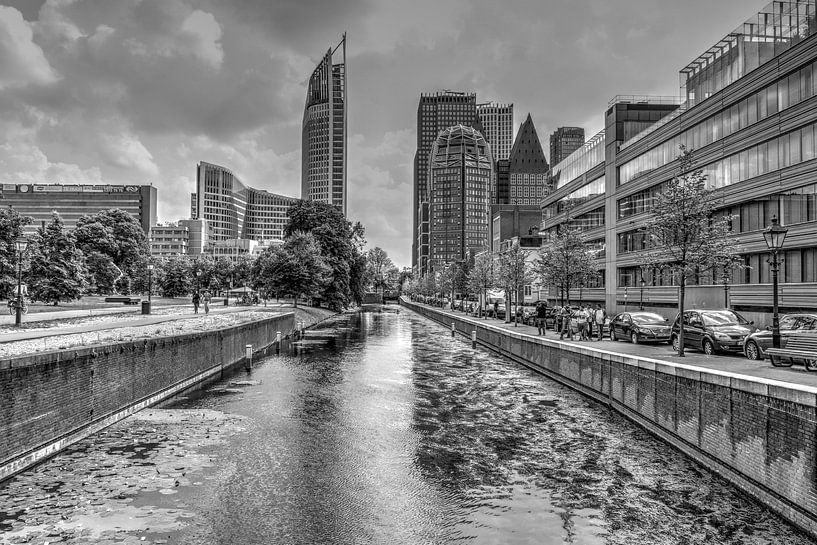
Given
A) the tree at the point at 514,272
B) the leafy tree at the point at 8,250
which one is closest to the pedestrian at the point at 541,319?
the tree at the point at 514,272

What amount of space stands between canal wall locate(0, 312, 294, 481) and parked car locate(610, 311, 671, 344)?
64.9 feet

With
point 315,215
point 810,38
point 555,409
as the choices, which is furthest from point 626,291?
point 315,215

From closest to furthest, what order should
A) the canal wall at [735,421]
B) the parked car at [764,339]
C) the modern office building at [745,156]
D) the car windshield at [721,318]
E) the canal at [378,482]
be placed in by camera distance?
the canal wall at [735,421] → the canal at [378,482] → the parked car at [764,339] → the car windshield at [721,318] → the modern office building at [745,156]

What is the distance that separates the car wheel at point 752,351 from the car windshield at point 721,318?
9.77 feet

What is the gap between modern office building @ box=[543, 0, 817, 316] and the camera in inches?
1362

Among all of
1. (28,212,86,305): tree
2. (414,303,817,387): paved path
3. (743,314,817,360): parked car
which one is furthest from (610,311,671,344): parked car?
(28,212,86,305): tree

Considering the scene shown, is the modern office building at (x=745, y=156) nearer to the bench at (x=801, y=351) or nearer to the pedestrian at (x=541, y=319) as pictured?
the pedestrian at (x=541, y=319)

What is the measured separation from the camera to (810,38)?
3372cm

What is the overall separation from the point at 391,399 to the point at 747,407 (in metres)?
12.8

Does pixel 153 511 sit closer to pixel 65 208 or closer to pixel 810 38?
pixel 810 38

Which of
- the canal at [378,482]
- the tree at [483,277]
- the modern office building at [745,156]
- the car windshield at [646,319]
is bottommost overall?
the canal at [378,482]

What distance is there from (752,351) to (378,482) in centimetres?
1348

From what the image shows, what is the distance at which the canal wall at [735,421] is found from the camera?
9.54 metres

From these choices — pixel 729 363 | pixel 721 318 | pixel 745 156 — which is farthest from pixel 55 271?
pixel 745 156
